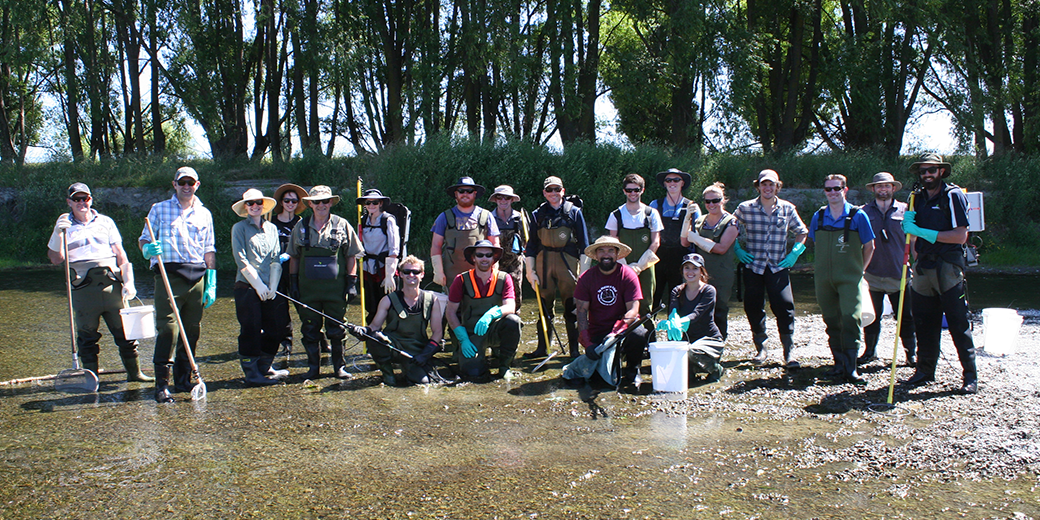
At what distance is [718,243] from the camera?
287 inches

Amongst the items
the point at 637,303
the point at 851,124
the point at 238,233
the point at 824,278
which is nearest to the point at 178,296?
the point at 238,233

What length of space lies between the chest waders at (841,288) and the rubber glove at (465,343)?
3.02 meters

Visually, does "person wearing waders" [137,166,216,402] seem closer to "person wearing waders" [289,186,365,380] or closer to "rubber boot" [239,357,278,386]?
"rubber boot" [239,357,278,386]

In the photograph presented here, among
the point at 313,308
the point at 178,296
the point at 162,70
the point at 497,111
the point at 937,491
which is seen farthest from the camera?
the point at 497,111

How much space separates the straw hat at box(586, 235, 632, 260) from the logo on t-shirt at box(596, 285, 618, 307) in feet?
1.17

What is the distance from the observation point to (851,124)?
2555 centimetres

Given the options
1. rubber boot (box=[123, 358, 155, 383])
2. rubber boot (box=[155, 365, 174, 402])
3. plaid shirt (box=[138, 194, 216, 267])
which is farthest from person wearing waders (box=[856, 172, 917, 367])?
rubber boot (box=[123, 358, 155, 383])

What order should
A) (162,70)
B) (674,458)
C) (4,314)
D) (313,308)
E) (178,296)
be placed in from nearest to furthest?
(674,458)
(178,296)
(313,308)
(4,314)
(162,70)

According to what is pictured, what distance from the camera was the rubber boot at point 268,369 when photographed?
268 inches

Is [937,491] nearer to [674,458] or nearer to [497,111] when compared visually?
[674,458]

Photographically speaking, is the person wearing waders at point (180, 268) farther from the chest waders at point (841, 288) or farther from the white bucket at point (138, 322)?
the chest waders at point (841, 288)

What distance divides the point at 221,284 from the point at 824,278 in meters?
11.8

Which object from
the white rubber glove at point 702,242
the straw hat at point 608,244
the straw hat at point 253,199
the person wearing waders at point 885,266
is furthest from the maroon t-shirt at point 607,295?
the straw hat at point 253,199

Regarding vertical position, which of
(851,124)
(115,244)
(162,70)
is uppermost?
(162,70)
